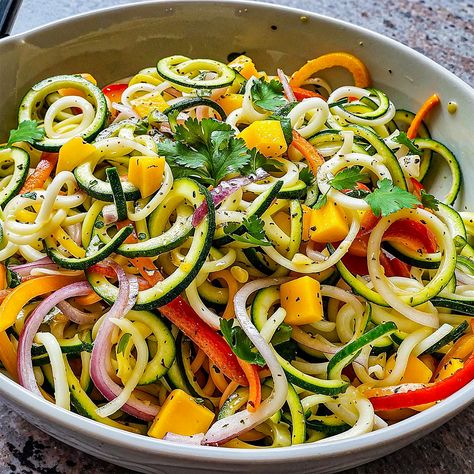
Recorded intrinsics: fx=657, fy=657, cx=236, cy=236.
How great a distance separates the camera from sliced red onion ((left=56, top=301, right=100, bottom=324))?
1666mm

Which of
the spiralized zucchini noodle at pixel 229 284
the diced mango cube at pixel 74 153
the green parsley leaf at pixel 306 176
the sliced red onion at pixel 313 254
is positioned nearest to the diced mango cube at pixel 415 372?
the spiralized zucchini noodle at pixel 229 284

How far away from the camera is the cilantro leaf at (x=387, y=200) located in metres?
1.67

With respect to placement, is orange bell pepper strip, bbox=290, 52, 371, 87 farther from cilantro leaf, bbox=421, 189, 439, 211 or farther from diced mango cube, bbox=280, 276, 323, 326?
diced mango cube, bbox=280, 276, 323, 326

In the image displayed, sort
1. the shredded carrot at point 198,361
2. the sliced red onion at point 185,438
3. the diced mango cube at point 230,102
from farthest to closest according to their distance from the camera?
1. the diced mango cube at point 230,102
2. the shredded carrot at point 198,361
3. the sliced red onion at point 185,438

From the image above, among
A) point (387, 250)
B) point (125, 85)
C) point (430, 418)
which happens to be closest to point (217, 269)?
point (387, 250)

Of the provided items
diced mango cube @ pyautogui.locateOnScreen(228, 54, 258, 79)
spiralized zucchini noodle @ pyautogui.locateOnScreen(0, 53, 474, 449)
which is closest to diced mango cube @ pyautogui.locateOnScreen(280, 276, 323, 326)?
spiralized zucchini noodle @ pyautogui.locateOnScreen(0, 53, 474, 449)

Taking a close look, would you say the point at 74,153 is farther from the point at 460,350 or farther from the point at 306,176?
the point at 460,350

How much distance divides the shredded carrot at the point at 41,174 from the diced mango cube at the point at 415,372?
111 cm

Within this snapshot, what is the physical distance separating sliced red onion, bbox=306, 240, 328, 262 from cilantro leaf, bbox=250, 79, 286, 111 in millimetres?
477

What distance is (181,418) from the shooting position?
1.53 metres

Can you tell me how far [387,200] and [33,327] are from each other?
0.95 metres

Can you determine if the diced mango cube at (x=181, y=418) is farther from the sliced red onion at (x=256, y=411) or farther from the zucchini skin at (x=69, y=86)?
the zucchini skin at (x=69, y=86)

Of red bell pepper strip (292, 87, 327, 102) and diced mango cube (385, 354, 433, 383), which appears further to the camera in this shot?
red bell pepper strip (292, 87, 327, 102)

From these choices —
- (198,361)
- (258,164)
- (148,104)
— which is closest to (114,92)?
(148,104)
